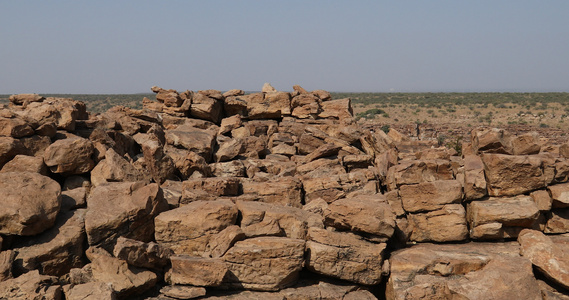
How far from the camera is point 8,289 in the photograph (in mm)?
8281

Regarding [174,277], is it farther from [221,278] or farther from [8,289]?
[8,289]

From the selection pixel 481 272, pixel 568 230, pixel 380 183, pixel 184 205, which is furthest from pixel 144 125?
pixel 568 230

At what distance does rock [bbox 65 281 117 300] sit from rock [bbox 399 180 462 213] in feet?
24.7

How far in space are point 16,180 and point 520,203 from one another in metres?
11.9

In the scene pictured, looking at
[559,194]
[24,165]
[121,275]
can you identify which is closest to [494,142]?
[559,194]

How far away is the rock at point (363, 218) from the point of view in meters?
10.4

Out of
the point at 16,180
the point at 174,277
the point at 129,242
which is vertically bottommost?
the point at 174,277

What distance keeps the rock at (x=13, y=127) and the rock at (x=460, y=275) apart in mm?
10002

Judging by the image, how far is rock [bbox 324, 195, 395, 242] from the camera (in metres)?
10.4

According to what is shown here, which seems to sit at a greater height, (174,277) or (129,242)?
(129,242)

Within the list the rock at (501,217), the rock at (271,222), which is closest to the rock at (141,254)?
the rock at (271,222)

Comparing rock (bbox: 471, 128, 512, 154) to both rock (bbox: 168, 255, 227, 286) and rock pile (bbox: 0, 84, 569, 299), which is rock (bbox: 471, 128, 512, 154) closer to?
rock pile (bbox: 0, 84, 569, 299)

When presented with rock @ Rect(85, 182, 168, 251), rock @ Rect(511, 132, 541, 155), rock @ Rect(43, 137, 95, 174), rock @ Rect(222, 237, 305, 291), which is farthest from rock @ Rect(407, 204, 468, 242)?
rock @ Rect(43, 137, 95, 174)

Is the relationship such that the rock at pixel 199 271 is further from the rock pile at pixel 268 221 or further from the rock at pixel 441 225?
the rock at pixel 441 225
